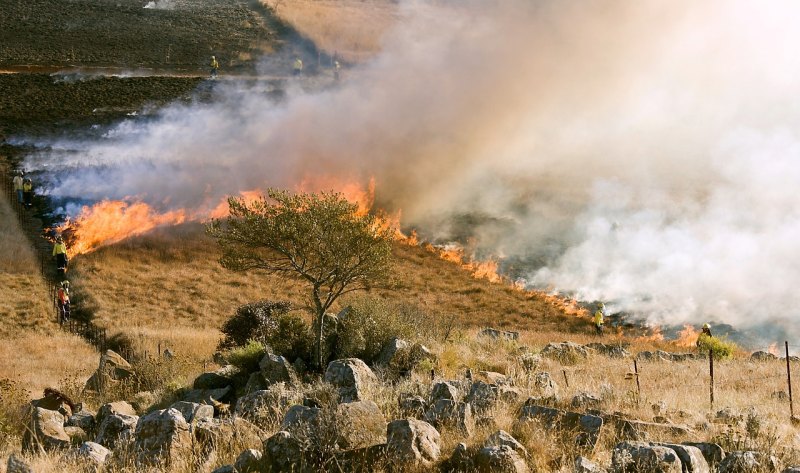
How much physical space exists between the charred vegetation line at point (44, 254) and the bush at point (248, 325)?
555cm

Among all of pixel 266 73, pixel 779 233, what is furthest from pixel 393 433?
pixel 266 73

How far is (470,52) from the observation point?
65.1 m

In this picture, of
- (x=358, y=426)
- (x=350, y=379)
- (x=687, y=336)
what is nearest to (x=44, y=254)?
(x=350, y=379)

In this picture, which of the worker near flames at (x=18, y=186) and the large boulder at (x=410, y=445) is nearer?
the large boulder at (x=410, y=445)

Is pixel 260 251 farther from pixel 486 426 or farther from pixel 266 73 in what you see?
pixel 266 73

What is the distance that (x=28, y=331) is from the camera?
33250 mm

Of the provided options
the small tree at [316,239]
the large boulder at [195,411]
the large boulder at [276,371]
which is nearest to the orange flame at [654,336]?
the small tree at [316,239]

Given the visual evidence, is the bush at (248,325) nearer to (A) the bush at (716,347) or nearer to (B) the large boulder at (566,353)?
(B) the large boulder at (566,353)

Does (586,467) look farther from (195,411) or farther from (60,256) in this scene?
(60,256)

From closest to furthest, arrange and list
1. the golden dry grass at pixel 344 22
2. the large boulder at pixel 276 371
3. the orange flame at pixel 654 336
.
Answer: the large boulder at pixel 276 371 → the orange flame at pixel 654 336 → the golden dry grass at pixel 344 22

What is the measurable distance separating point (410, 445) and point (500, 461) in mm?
1268

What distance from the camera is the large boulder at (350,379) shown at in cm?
1593

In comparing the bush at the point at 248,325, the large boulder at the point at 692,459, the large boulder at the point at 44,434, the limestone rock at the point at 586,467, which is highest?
the large boulder at the point at 692,459

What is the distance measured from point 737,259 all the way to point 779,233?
4288 mm
